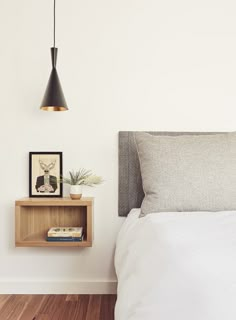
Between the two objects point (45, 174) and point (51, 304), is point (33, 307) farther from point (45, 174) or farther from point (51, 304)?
point (45, 174)

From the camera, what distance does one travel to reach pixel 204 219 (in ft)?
4.74

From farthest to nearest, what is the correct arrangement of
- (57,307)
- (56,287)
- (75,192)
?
(56,287)
(75,192)
(57,307)

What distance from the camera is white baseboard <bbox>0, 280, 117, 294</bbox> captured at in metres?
2.33

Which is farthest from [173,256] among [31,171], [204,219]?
[31,171]

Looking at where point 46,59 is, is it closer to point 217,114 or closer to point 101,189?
point 101,189

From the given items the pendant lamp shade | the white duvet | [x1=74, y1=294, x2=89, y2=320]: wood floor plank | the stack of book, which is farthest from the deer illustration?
the white duvet

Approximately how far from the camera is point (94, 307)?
2107 mm

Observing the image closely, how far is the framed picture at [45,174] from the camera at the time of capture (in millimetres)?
2361

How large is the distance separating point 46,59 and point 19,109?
15.8 inches

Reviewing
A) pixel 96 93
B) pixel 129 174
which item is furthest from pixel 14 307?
pixel 96 93

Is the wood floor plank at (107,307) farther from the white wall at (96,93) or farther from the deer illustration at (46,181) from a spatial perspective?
the deer illustration at (46,181)

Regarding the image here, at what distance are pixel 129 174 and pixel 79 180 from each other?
343 mm

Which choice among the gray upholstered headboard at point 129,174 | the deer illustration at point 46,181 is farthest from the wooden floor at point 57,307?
the deer illustration at point 46,181

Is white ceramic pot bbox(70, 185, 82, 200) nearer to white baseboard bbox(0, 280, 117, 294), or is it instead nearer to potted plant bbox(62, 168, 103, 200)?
potted plant bbox(62, 168, 103, 200)
